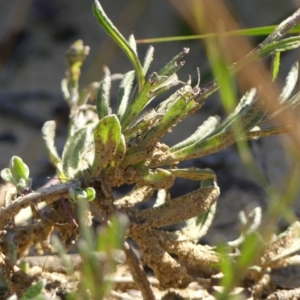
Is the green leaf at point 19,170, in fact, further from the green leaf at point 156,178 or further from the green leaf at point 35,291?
the green leaf at point 35,291

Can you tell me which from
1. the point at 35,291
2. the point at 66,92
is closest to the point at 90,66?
the point at 66,92

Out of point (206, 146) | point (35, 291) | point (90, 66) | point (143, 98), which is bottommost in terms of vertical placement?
point (35, 291)

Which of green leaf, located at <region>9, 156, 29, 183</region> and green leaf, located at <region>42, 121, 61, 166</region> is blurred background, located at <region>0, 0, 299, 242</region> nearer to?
green leaf, located at <region>42, 121, 61, 166</region>

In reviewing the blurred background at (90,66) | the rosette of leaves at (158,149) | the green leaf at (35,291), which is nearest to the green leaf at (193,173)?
the rosette of leaves at (158,149)

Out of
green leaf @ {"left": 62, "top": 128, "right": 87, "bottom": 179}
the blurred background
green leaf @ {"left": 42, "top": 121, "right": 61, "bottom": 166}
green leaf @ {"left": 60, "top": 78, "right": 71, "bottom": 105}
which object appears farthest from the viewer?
the blurred background

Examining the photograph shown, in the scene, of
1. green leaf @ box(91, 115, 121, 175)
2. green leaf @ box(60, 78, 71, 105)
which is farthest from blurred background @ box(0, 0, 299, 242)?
green leaf @ box(91, 115, 121, 175)

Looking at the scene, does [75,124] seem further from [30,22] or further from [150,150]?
[30,22]

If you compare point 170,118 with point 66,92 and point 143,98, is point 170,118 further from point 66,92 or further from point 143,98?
point 66,92
